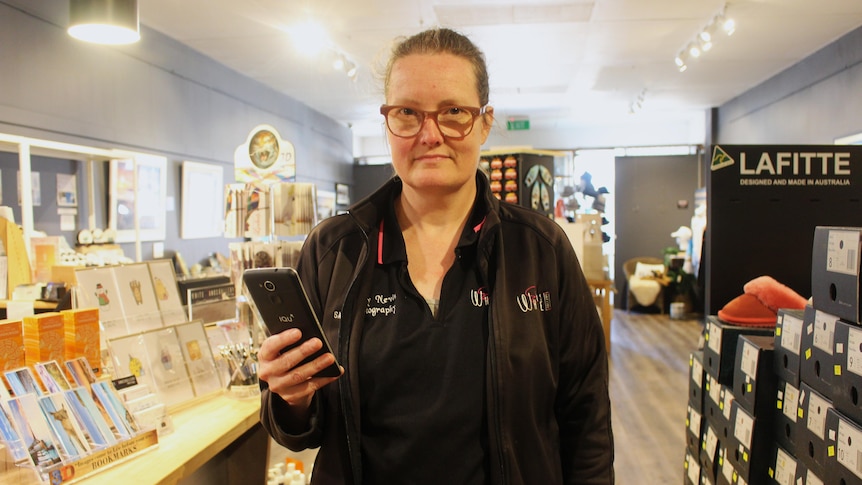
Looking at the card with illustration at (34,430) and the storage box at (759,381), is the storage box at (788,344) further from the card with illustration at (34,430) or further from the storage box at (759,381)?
the card with illustration at (34,430)

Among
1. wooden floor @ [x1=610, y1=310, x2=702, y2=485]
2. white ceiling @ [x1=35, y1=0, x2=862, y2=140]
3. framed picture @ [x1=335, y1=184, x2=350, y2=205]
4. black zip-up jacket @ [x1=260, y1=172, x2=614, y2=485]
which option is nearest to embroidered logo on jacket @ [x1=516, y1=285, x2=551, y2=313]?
black zip-up jacket @ [x1=260, y1=172, x2=614, y2=485]

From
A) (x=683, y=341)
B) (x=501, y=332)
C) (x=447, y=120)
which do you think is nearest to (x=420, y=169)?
(x=447, y=120)

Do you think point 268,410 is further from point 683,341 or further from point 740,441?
point 683,341

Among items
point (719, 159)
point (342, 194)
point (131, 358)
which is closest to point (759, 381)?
point (719, 159)

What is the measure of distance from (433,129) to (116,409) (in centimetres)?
115


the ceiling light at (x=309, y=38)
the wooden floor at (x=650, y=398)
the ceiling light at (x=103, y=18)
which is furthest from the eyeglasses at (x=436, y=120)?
the ceiling light at (x=309, y=38)

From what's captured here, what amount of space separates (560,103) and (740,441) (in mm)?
8242

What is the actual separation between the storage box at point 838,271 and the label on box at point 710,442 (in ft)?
2.63

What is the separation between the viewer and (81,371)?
60.7 inches

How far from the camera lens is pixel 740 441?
1.89m

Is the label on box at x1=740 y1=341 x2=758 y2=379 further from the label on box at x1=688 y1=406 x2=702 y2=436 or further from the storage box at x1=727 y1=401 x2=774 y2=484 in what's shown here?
the label on box at x1=688 y1=406 x2=702 y2=436

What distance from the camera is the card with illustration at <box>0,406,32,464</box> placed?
1277 mm

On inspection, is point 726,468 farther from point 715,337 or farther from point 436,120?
point 436,120

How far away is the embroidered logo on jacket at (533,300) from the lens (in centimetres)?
112
